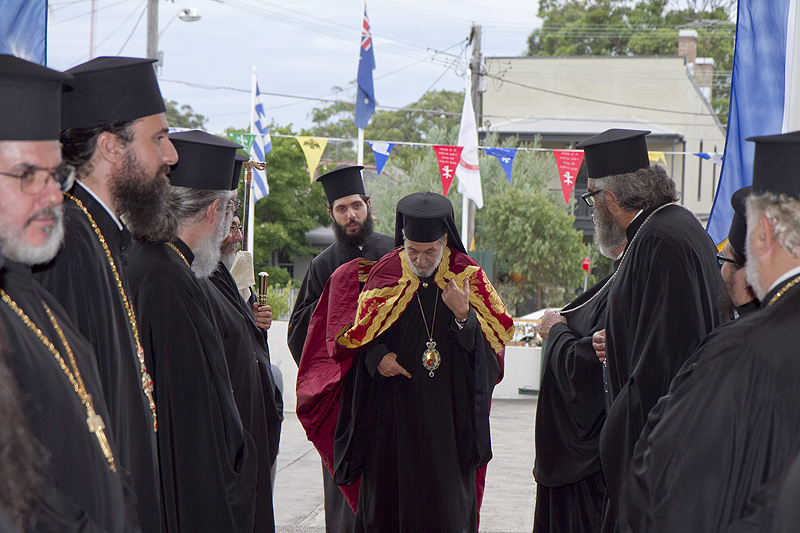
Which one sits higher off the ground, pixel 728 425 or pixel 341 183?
pixel 341 183

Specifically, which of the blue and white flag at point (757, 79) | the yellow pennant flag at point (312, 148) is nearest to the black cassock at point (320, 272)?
the blue and white flag at point (757, 79)

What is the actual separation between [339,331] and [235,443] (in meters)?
1.92

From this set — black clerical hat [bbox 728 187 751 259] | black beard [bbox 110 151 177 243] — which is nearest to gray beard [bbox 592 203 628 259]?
black clerical hat [bbox 728 187 751 259]

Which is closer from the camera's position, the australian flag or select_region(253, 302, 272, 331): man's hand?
select_region(253, 302, 272, 331): man's hand

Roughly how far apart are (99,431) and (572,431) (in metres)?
2.96

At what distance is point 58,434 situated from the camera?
186 centimetres

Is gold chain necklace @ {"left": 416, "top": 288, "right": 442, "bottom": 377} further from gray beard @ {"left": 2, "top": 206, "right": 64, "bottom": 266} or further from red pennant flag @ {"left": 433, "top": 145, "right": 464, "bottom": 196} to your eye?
red pennant flag @ {"left": 433, "top": 145, "right": 464, "bottom": 196}

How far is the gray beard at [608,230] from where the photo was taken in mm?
4230

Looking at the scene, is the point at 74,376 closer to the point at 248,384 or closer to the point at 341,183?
the point at 248,384

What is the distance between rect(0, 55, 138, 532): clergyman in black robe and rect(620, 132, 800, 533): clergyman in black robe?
1.49 m

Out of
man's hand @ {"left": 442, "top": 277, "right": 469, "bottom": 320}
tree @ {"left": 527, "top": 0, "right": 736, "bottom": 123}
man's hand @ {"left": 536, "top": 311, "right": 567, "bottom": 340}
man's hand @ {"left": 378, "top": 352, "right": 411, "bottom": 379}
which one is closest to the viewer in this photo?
man's hand @ {"left": 536, "top": 311, "right": 567, "bottom": 340}

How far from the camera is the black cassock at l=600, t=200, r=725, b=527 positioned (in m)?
3.58

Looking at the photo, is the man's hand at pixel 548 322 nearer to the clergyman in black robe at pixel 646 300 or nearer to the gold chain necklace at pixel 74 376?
the clergyman in black robe at pixel 646 300

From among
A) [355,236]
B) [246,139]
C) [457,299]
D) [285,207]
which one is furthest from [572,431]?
[285,207]
